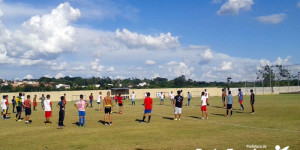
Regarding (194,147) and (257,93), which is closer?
(194,147)

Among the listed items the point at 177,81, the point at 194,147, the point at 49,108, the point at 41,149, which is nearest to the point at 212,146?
the point at 194,147

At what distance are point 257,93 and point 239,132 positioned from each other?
60.6 metres

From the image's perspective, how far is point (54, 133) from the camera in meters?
15.0

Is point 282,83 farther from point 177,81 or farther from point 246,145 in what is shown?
point 246,145

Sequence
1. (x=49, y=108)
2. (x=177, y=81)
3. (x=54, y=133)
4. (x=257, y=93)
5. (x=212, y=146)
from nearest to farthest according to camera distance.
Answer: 1. (x=212, y=146)
2. (x=54, y=133)
3. (x=49, y=108)
4. (x=257, y=93)
5. (x=177, y=81)

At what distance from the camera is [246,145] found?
10.6m

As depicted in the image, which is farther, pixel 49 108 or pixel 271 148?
pixel 49 108

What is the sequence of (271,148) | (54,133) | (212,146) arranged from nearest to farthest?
(271,148) < (212,146) < (54,133)

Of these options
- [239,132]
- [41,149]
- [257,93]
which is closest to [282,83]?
[257,93]

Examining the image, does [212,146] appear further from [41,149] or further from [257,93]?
[257,93]

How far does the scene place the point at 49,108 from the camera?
18.8 metres

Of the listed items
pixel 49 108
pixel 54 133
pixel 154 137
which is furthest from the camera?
pixel 49 108

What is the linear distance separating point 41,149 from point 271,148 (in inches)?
338

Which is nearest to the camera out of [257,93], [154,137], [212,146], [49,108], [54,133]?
[212,146]
